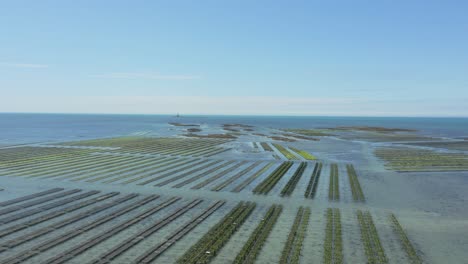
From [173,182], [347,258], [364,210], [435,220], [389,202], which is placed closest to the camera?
[347,258]

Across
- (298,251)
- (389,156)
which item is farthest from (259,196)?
(389,156)

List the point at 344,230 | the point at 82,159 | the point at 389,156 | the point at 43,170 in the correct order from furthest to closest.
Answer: the point at 389,156 → the point at 82,159 → the point at 43,170 → the point at 344,230

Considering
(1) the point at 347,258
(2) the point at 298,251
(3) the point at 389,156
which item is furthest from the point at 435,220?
(3) the point at 389,156

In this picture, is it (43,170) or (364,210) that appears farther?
(43,170)

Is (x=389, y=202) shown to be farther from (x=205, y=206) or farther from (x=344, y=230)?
(x=205, y=206)

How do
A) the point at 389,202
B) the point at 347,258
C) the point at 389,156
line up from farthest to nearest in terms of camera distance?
the point at 389,156
the point at 389,202
the point at 347,258

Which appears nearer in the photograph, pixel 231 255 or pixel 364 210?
pixel 231 255

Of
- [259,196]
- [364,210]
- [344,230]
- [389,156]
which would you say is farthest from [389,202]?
[389,156]

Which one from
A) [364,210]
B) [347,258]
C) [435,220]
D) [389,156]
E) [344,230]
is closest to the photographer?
[347,258]

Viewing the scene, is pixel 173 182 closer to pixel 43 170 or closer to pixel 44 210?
pixel 44 210
